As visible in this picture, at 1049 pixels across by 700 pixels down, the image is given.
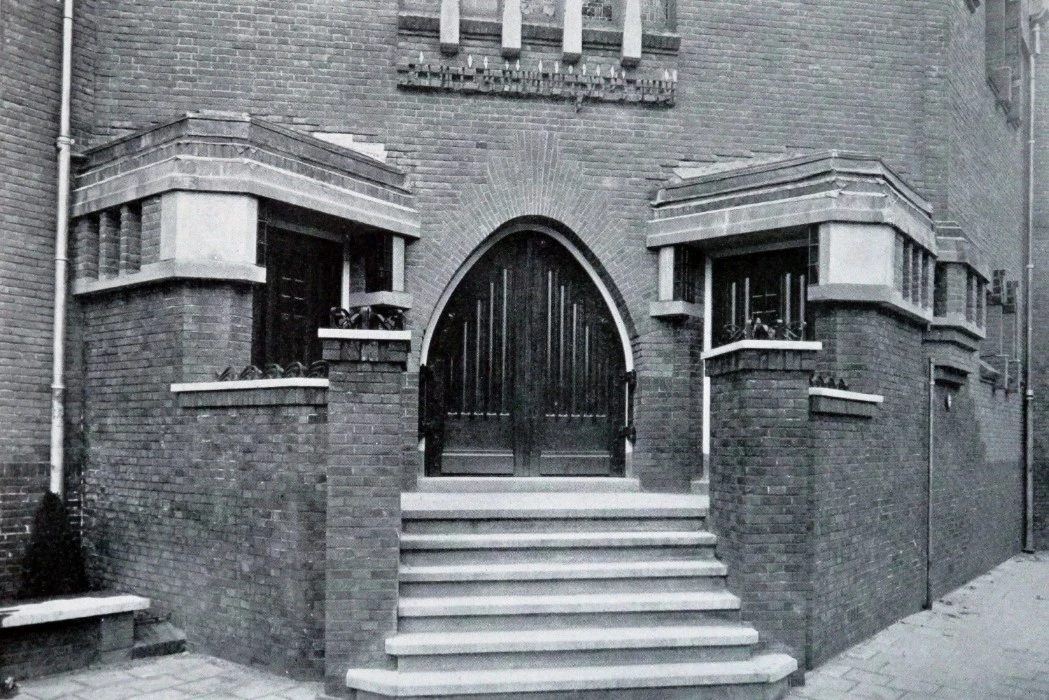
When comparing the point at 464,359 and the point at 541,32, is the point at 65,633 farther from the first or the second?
the point at 541,32

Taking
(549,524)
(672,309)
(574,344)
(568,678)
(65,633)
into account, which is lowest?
(568,678)

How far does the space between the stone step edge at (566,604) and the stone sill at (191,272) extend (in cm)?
280

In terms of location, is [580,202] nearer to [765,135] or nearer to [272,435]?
[765,135]

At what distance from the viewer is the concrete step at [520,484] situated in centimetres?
883

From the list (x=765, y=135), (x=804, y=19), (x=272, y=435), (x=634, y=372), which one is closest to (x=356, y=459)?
(x=272, y=435)

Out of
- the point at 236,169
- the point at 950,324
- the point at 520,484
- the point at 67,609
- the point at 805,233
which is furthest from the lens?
the point at 950,324

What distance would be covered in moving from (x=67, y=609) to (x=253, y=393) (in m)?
1.89

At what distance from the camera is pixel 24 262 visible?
7781 millimetres

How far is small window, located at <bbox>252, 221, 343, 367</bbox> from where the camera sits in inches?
333

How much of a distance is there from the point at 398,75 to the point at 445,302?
2.19 m

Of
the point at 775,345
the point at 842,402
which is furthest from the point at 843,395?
the point at 775,345

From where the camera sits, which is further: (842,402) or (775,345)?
(842,402)

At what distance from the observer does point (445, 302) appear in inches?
365

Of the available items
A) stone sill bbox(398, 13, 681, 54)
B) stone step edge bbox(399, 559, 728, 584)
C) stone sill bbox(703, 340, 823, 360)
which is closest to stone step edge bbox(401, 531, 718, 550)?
stone step edge bbox(399, 559, 728, 584)
